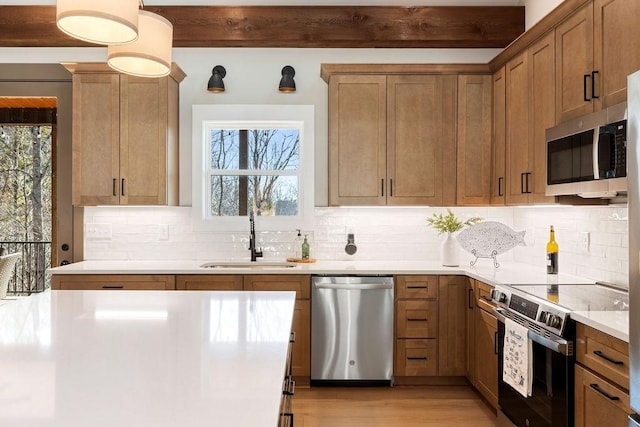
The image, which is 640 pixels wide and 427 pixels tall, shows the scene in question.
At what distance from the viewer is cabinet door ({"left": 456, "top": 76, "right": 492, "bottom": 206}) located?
156 inches

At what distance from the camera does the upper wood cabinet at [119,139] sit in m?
3.88

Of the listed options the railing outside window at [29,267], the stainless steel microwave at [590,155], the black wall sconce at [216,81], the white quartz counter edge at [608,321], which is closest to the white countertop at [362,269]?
the stainless steel microwave at [590,155]

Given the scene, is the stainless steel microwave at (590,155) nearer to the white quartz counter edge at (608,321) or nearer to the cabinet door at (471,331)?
the white quartz counter edge at (608,321)

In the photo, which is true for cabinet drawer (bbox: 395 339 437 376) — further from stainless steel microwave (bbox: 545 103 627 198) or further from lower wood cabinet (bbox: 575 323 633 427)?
lower wood cabinet (bbox: 575 323 633 427)

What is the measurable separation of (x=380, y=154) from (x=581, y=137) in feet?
5.49

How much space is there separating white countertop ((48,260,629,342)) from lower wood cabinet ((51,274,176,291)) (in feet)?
0.12

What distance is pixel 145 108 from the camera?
12.8 ft

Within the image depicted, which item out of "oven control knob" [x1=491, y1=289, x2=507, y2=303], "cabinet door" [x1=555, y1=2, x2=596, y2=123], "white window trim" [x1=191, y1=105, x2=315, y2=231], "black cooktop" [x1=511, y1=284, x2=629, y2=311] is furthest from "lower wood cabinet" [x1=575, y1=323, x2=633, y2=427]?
"white window trim" [x1=191, y1=105, x2=315, y2=231]

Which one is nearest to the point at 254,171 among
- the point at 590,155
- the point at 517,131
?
the point at 517,131

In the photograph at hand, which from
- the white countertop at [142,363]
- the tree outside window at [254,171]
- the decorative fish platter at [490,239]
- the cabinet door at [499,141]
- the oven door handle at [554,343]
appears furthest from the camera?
the tree outside window at [254,171]

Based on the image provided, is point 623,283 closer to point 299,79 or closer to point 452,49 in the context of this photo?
point 452,49

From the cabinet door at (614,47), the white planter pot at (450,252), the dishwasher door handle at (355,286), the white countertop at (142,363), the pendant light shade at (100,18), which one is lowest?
the dishwasher door handle at (355,286)

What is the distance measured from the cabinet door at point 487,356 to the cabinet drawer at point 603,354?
0.90 m

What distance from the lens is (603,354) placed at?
1.92 m
